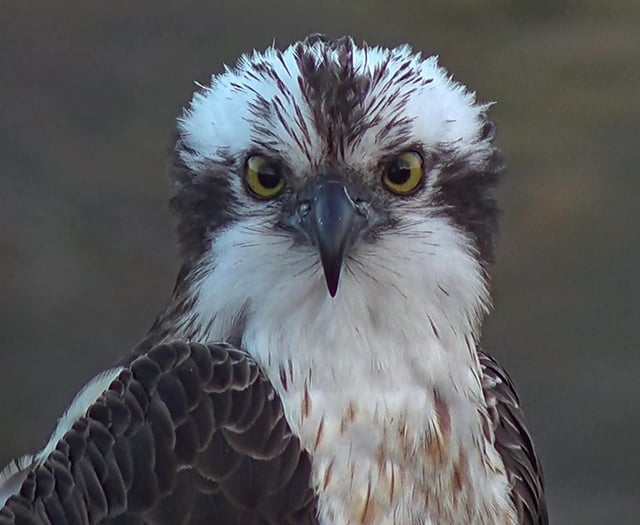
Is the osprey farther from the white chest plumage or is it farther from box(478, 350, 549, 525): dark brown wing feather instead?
box(478, 350, 549, 525): dark brown wing feather

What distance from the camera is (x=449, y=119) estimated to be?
289 centimetres

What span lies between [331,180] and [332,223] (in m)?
0.13

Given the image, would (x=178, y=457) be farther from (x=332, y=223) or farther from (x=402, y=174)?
(x=402, y=174)

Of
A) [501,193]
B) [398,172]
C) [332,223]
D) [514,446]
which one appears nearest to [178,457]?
[332,223]

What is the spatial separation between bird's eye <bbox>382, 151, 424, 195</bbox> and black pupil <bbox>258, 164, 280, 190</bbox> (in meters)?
0.23

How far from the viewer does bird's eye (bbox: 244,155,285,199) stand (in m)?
2.74

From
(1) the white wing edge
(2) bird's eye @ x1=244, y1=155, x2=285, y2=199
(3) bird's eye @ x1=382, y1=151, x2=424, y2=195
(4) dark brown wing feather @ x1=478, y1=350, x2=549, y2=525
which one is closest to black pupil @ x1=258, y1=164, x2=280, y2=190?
(2) bird's eye @ x1=244, y1=155, x2=285, y2=199

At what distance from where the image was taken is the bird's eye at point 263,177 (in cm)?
274

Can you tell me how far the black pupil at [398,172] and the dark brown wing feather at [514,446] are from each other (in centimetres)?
73

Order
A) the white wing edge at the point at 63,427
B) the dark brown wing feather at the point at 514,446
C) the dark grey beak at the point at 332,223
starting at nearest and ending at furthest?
1. the dark grey beak at the point at 332,223
2. the white wing edge at the point at 63,427
3. the dark brown wing feather at the point at 514,446

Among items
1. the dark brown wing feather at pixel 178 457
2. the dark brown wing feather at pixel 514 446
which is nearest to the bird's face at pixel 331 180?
the dark brown wing feather at pixel 178 457

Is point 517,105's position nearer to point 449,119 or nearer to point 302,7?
point 302,7

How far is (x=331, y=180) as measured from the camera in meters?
2.68

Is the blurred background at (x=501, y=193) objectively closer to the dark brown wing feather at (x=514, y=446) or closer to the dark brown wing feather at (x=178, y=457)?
the dark brown wing feather at (x=514, y=446)
